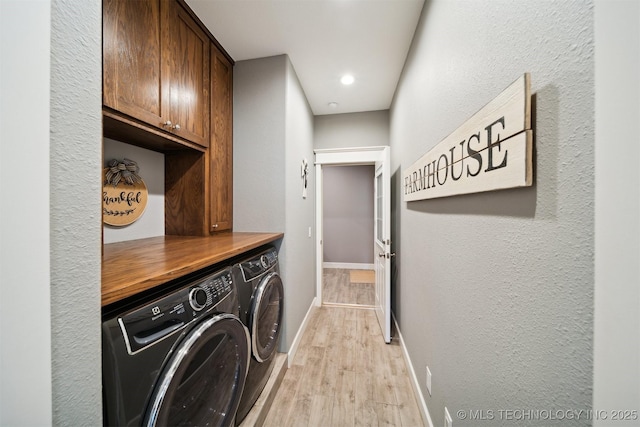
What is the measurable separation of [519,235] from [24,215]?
106cm

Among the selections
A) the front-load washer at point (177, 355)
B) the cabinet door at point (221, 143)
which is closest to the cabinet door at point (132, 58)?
the cabinet door at point (221, 143)

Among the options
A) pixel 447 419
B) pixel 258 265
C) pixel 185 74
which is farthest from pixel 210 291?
pixel 185 74

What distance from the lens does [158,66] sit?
1.24m

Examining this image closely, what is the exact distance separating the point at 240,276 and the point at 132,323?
0.59 metres

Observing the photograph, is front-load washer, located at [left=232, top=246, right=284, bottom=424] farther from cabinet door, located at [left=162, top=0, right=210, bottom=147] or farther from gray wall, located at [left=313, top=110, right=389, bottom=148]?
gray wall, located at [left=313, top=110, right=389, bottom=148]

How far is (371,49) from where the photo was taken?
1827 millimetres

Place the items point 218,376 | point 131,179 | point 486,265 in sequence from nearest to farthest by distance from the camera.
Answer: point 486,265 → point 218,376 → point 131,179

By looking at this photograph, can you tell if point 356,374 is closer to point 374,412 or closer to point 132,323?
point 374,412

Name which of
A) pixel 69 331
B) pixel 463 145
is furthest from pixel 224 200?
pixel 463 145

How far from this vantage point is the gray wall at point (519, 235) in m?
0.43

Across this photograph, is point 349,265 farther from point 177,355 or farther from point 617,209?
point 617,209

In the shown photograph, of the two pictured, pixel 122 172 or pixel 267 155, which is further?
pixel 267 155

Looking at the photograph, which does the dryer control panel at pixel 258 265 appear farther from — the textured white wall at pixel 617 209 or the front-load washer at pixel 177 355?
the textured white wall at pixel 617 209

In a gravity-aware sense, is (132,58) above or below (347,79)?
below
